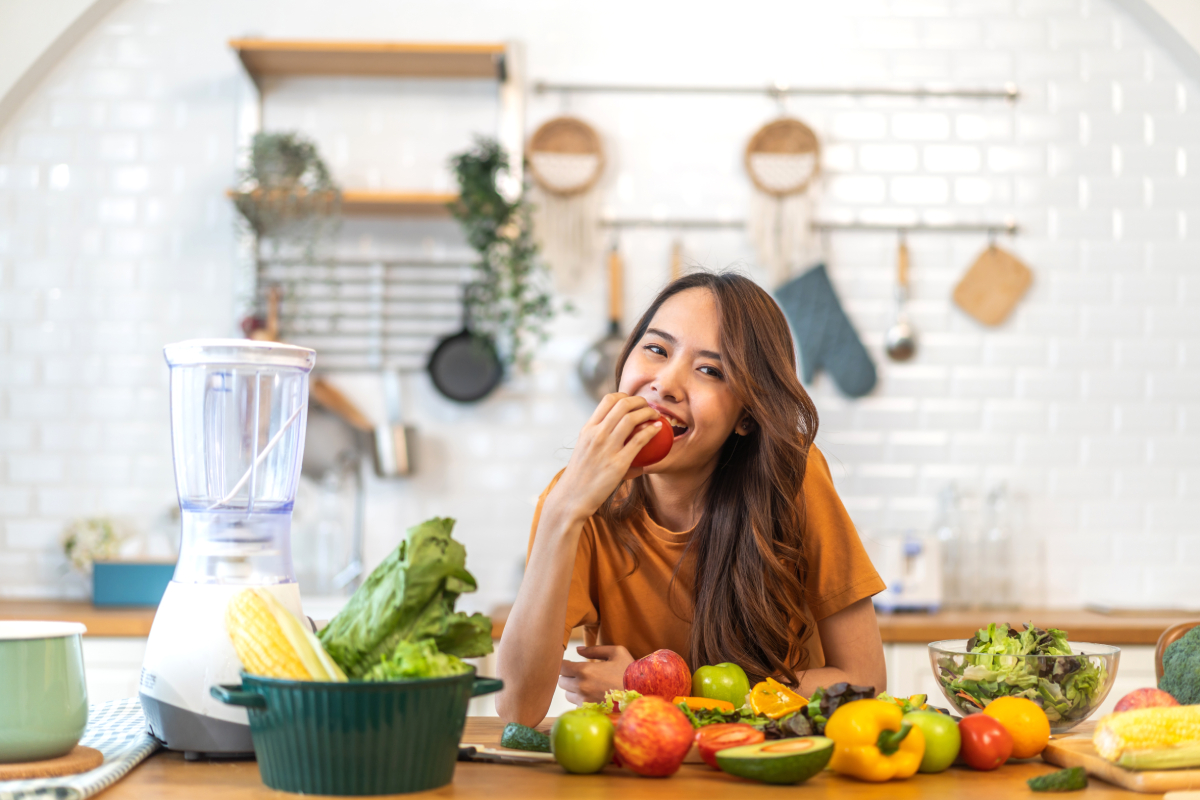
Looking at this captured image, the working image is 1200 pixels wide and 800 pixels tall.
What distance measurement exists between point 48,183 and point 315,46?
101 cm

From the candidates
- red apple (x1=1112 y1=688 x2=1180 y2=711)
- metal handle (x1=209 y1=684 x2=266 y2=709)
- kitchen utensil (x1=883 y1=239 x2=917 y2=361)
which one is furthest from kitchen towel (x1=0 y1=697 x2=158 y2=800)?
kitchen utensil (x1=883 y1=239 x2=917 y2=361)

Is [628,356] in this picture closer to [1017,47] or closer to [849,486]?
[849,486]

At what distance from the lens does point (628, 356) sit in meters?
1.72

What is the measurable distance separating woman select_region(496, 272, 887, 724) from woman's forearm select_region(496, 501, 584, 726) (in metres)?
0.03

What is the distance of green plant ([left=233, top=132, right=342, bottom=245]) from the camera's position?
3.05 metres

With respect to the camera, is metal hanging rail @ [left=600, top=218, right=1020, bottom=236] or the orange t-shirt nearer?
the orange t-shirt

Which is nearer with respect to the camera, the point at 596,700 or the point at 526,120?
the point at 596,700

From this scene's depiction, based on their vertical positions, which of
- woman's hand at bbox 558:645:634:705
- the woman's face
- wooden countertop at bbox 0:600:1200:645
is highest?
the woman's face

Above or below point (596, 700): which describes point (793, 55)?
above

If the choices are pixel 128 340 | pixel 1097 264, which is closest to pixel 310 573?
pixel 128 340

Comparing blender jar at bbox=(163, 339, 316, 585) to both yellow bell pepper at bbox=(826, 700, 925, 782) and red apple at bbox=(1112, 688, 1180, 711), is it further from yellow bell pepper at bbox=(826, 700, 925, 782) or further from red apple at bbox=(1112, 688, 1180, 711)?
red apple at bbox=(1112, 688, 1180, 711)

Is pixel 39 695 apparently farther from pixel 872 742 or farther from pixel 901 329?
pixel 901 329

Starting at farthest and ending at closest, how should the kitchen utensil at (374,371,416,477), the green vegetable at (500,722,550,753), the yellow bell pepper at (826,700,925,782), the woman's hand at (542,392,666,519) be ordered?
1. the kitchen utensil at (374,371,416,477)
2. the woman's hand at (542,392,666,519)
3. the green vegetable at (500,722,550,753)
4. the yellow bell pepper at (826,700,925,782)

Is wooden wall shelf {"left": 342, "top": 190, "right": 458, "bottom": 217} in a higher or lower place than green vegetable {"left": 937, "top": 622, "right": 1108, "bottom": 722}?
higher
